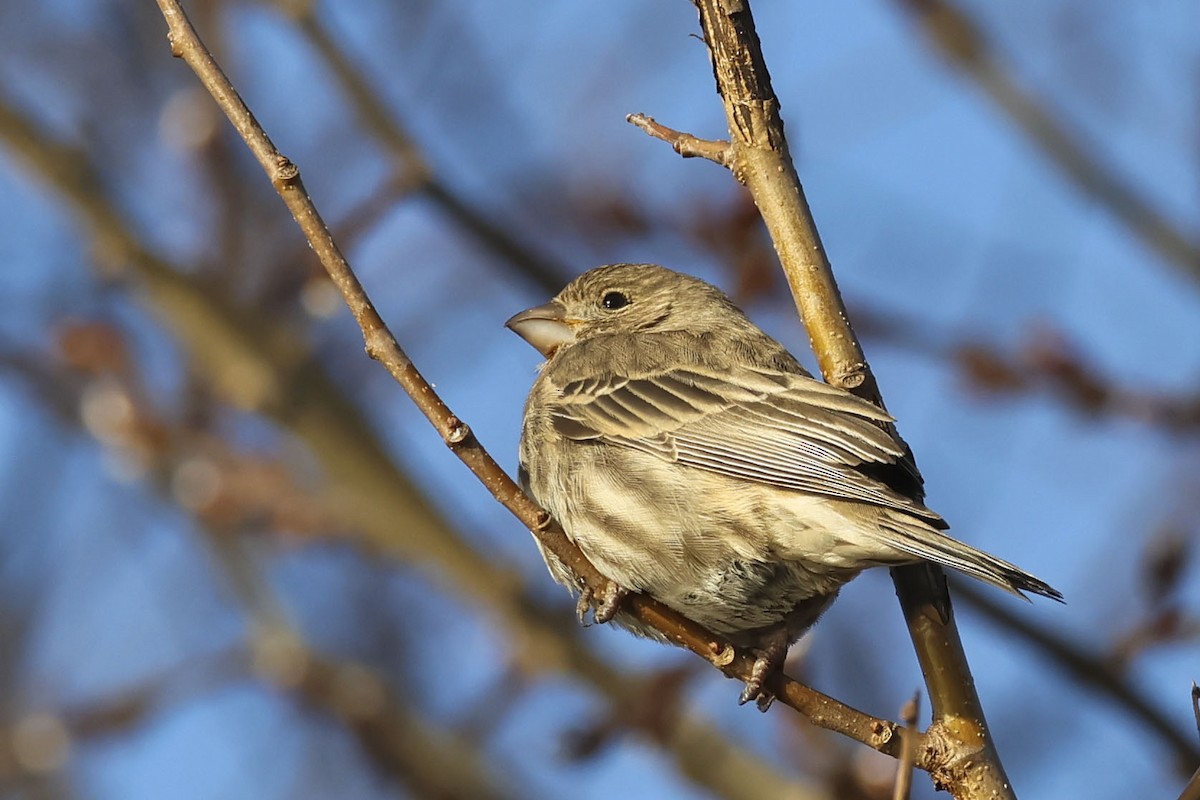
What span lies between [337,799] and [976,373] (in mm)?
5557

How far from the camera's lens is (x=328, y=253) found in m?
3.71

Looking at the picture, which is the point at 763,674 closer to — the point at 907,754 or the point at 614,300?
the point at 907,754

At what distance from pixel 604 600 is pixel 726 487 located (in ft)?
1.76

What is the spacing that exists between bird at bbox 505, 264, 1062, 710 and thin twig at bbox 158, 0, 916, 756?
0.46 m

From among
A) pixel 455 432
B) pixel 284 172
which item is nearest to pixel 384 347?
pixel 455 432

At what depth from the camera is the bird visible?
434 centimetres

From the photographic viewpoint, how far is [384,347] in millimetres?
3834

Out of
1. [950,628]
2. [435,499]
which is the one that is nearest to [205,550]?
[435,499]

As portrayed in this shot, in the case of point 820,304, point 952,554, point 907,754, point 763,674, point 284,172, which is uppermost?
point 820,304

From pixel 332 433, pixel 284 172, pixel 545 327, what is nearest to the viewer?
pixel 284 172

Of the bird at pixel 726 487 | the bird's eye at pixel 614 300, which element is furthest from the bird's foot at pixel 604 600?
the bird's eye at pixel 614 300

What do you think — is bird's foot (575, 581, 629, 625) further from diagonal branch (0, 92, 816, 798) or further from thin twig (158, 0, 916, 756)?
diagonal branch (0, 92, 816, 798)

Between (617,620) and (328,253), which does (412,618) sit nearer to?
(617,620)

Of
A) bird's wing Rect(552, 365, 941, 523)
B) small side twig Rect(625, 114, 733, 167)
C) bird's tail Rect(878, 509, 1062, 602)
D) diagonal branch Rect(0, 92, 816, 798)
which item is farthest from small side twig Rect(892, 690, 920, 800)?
diagonal branch Rect(0, 92, 816, 798)
